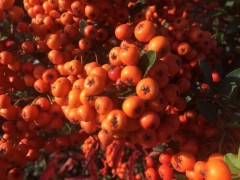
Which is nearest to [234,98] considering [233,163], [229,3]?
[233,163]

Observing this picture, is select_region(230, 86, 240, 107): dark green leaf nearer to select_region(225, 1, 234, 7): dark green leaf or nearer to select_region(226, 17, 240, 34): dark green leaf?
select_region(226, 17, 240, 34): dark green leaf

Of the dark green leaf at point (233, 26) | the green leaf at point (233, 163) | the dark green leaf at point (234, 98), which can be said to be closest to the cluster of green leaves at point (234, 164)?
the green leaf at point (233, 163)

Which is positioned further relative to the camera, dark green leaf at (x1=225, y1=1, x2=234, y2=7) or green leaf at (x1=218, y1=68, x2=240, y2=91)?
→ dark green leaf at (x1=225, y1=1, x2=234, y2=7)

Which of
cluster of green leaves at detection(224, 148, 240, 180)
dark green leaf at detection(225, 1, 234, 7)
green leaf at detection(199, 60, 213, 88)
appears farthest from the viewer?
dark green leaf at detection(225, 1, 234, 7)

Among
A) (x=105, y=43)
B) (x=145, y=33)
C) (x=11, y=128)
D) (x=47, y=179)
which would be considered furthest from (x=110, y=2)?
(x=47, y=179)

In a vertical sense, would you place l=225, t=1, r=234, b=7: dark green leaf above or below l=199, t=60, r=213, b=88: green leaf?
below

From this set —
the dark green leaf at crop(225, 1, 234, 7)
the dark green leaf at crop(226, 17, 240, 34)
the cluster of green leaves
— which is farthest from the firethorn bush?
the dark green leaf at crop(225, 1, 234, 7)

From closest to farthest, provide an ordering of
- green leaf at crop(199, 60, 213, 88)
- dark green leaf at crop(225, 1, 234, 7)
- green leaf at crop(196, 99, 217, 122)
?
1. green leaf at crop(196, 99, 217, 122)
2. green leaf at crop(199, 60, 213, 88)
3. dark green leaf at crop(225, 1, 234, 7)

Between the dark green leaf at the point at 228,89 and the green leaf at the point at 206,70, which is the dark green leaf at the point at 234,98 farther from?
the green leaf at the point at 206,70

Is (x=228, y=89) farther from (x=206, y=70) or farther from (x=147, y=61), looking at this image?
(x=147, y=61)
